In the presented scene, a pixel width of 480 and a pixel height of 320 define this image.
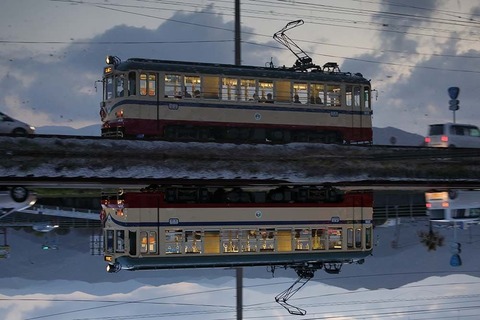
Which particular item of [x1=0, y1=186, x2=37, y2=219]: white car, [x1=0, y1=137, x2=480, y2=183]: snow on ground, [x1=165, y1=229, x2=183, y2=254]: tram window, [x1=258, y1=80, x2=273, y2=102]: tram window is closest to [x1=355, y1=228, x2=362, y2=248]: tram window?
[x1=0, y1=137, x2=480, y2=183]: snow on ground

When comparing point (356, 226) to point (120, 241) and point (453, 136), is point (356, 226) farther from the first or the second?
point (120, 241)

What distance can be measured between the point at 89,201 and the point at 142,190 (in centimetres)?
1448

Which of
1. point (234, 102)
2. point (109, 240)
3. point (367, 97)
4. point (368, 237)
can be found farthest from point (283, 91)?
point (109, 240)

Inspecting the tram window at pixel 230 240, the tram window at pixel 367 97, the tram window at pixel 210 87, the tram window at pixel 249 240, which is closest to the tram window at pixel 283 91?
the tram window at pixel 210 87

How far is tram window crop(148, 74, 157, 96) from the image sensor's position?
72.4 ft

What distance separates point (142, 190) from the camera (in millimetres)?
21797

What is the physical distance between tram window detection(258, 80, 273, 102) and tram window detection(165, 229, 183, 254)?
23.8 feet

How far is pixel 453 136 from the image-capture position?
28.0 m

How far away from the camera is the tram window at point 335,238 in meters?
21.9

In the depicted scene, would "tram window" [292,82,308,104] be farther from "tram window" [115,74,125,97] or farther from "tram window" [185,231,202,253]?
"tram window" [185,231,202,253]

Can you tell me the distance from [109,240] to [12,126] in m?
7.51

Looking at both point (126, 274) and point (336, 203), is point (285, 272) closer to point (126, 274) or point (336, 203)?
point (126, 274)

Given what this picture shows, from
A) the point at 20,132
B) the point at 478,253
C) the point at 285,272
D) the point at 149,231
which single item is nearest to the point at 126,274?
the point at 285,272

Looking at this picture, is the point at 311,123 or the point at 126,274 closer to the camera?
the point at 311,123
